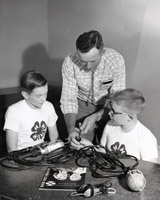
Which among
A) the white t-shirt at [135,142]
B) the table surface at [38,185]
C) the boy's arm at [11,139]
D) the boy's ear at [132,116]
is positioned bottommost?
the boy's arm at [11,139]

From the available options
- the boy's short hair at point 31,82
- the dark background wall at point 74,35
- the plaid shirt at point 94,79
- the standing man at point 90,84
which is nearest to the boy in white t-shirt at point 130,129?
the standing man at point 90,84

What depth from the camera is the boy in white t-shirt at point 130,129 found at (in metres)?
1.77

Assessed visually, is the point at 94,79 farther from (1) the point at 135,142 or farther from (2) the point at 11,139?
(2) the point at 11,139

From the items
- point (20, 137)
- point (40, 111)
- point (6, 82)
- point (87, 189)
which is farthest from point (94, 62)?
point (6, 82)

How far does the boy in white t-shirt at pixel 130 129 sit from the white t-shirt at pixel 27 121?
1.81 feet

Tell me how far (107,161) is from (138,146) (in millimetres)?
510

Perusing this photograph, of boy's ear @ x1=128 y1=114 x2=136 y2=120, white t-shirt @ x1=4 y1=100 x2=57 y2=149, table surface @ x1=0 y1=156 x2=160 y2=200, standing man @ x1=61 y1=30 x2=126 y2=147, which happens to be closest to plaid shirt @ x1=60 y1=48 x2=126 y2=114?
standing man @ x1=61 y1=30 x2=126 y2=147

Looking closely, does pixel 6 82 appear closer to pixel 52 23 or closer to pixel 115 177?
pixel 52 23

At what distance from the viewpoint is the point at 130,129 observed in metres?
1.84

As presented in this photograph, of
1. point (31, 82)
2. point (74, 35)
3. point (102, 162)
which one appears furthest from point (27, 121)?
point (74, 35)

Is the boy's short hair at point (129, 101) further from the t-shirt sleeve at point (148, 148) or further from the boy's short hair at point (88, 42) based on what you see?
the boy's short hair at point (88, 42)

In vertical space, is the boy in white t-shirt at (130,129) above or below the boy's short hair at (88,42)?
below

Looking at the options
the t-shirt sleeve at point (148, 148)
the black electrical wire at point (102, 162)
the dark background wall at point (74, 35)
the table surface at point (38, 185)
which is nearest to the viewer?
the table surface at point (38, 185)

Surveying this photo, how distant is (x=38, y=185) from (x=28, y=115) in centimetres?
94
